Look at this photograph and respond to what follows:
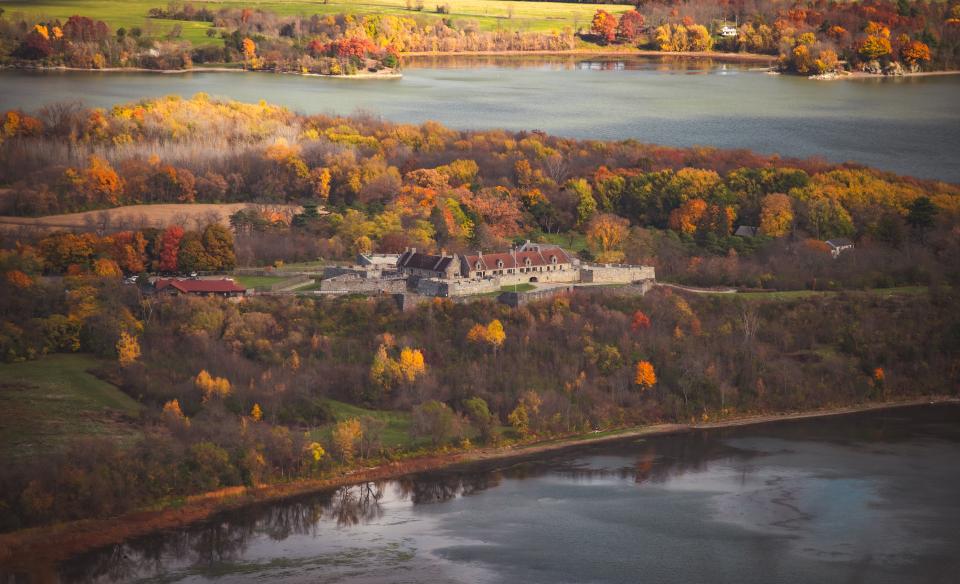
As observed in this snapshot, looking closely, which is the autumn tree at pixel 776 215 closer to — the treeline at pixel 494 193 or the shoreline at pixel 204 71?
the treeline at pixel 494 193

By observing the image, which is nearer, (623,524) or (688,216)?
(623,524)

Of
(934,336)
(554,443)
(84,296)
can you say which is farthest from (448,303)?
(934,336)

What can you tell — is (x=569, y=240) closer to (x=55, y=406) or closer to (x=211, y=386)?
(x=211, y=386)

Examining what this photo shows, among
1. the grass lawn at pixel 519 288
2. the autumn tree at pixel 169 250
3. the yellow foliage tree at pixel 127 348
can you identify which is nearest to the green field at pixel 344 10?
the autumn tree at pixel 169 250

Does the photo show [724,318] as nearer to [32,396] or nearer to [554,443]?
[554,443]

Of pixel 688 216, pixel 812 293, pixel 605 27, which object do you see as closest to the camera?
pixel 812 293

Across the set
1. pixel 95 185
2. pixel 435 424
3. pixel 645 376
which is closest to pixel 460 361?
Result: pixel 435 424

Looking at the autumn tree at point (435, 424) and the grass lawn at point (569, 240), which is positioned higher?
the grass lawn at point (569, 240)
